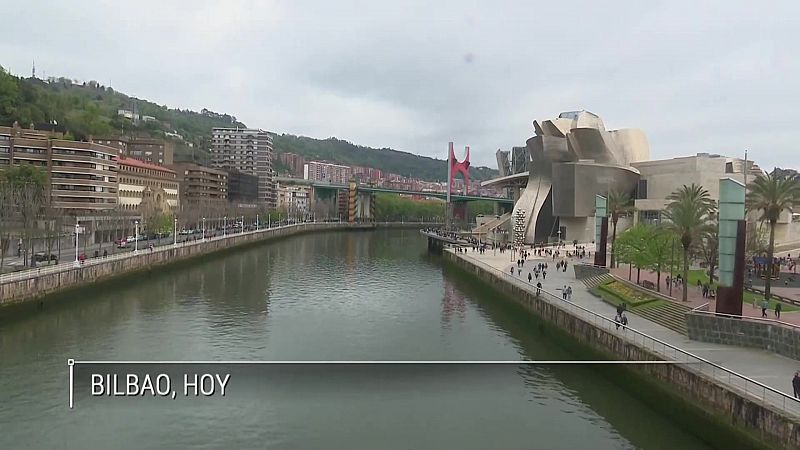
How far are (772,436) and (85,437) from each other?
1374cm

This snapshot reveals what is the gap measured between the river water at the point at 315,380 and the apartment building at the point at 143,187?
32473 millimetres

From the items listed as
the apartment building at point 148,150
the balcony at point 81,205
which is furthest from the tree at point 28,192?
A: the apartment building at point 148,150

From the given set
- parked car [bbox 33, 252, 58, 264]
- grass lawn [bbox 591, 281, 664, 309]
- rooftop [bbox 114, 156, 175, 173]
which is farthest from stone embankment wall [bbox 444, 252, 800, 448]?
rooftop [bbox 114, 156, 175, 173]

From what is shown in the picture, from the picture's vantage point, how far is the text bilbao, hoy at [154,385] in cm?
1579

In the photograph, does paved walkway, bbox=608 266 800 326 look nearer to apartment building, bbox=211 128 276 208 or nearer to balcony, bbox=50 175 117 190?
balcony, bbox=50 175 117 190

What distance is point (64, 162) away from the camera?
2099 inches

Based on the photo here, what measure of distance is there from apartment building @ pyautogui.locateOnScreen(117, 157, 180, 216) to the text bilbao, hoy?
45767 mm

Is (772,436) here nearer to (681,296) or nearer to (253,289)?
(681,296)

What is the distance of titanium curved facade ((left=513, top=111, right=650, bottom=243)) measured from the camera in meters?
61.2

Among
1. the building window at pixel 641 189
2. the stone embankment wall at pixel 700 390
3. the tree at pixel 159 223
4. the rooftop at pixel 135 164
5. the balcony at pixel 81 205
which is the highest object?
the rooftop at pixel 135 164

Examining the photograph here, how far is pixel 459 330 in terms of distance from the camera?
→ 83.7 ft

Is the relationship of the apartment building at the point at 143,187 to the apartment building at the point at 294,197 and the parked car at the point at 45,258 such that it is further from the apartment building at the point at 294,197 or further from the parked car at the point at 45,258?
the apartment building at the point at 294,197

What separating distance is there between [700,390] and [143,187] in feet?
224

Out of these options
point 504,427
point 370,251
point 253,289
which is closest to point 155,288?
point 253,289
